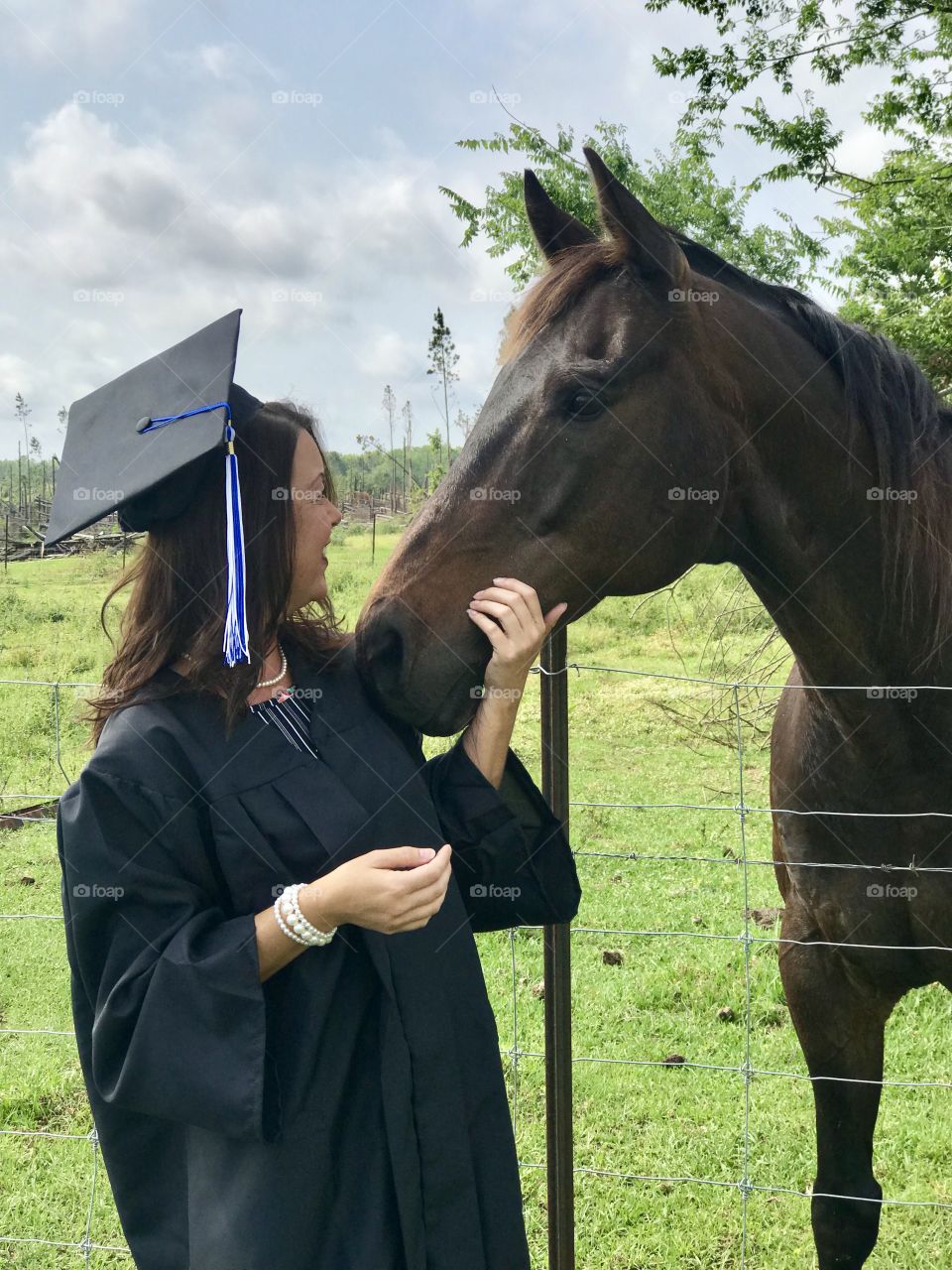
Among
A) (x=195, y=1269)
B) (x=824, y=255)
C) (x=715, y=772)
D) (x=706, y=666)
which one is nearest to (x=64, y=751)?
(x=715, y=772)

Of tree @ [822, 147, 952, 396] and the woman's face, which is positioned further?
tree @ [822, 147, 952, 396]

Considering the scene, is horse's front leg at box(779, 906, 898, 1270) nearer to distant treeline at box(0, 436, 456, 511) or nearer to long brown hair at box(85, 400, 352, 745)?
long brown hair at box(85, 400, 352, 745)

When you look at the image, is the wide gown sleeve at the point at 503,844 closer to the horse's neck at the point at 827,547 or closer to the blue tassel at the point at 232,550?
the blue tassel at the point at 232,550

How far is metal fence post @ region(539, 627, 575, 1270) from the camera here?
215 cm

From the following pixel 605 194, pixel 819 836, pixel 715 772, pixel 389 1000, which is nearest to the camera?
pixel 389 1000

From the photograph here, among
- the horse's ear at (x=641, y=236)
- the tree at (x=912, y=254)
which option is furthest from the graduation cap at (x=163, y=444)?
the tree at (x=912, y=254)

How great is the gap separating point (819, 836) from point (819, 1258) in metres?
1.27

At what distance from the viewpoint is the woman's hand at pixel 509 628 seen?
1.71 m

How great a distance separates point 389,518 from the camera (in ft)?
67.7

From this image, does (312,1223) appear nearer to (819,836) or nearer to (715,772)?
(819,836)

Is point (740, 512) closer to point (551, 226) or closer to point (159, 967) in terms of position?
point (551, 226)

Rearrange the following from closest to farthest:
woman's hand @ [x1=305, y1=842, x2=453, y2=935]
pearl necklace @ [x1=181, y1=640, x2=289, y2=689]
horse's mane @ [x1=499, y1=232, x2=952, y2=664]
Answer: woman's hand @ [x1=305, y1=842, x2=453, y2=935] → pearl necklace @ [x1=181, y1=640, x2=289, y2=689] → horse's mane @ [x1=499, y1=232, x2=952, y2=664]

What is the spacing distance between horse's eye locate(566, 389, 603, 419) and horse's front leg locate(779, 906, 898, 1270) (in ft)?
4.86

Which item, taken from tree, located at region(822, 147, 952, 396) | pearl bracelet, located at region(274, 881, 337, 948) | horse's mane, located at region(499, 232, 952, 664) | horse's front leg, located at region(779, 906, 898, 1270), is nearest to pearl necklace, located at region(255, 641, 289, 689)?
pearl bracelet, located at region(274, 881, 337, 948)
